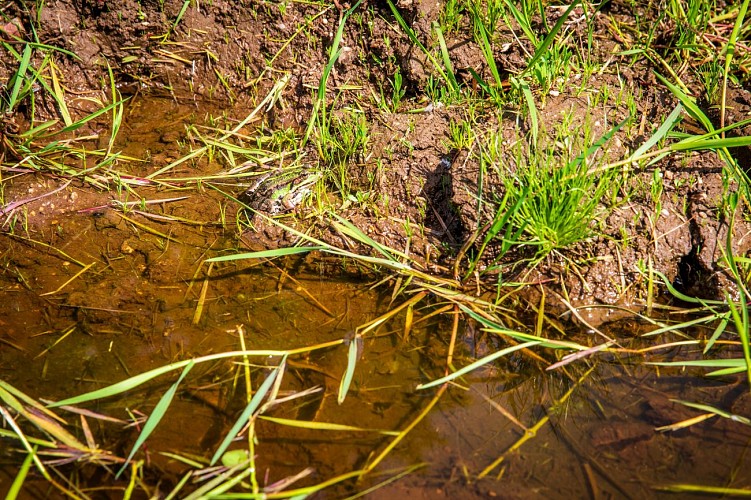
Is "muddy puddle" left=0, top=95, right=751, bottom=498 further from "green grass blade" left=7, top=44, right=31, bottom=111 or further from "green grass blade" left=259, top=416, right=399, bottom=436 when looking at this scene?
"green grass blade" left=7, top=44, right=31, bottom=111

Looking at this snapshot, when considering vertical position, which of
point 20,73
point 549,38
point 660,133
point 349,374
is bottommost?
point 349,374

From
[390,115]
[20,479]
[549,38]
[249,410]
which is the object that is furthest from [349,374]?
[549,38]

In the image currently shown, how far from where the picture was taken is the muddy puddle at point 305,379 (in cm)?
193

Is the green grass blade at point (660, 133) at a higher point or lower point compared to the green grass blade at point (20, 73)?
higher

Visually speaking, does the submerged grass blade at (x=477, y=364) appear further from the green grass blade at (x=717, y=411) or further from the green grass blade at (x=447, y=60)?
the green grass blade at (x=447, y=60)

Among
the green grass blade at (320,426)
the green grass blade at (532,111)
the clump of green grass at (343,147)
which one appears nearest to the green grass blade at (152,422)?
the green grass blade at (320,426)

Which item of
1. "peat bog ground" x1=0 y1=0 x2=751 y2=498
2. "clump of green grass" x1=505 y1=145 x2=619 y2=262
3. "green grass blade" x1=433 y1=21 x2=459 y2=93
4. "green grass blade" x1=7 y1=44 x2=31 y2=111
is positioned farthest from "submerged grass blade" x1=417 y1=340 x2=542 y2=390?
"green grass blade" x1=7 y1=44 x2=31 y2=111

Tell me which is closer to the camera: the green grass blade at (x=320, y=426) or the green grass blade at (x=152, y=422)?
the green grass blade at (x=152, y=422)

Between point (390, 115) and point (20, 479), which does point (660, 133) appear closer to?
point (390, 115)

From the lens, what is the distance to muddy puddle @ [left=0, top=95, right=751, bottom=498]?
1.93 metres

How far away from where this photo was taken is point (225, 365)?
7.58 ft

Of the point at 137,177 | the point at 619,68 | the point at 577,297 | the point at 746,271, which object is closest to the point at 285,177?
the point at 137,177

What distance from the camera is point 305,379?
2266mm

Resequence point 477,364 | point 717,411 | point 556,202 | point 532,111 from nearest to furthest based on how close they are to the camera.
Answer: point 717,411 < point 477,364 < point 556,202 < point 532,111
